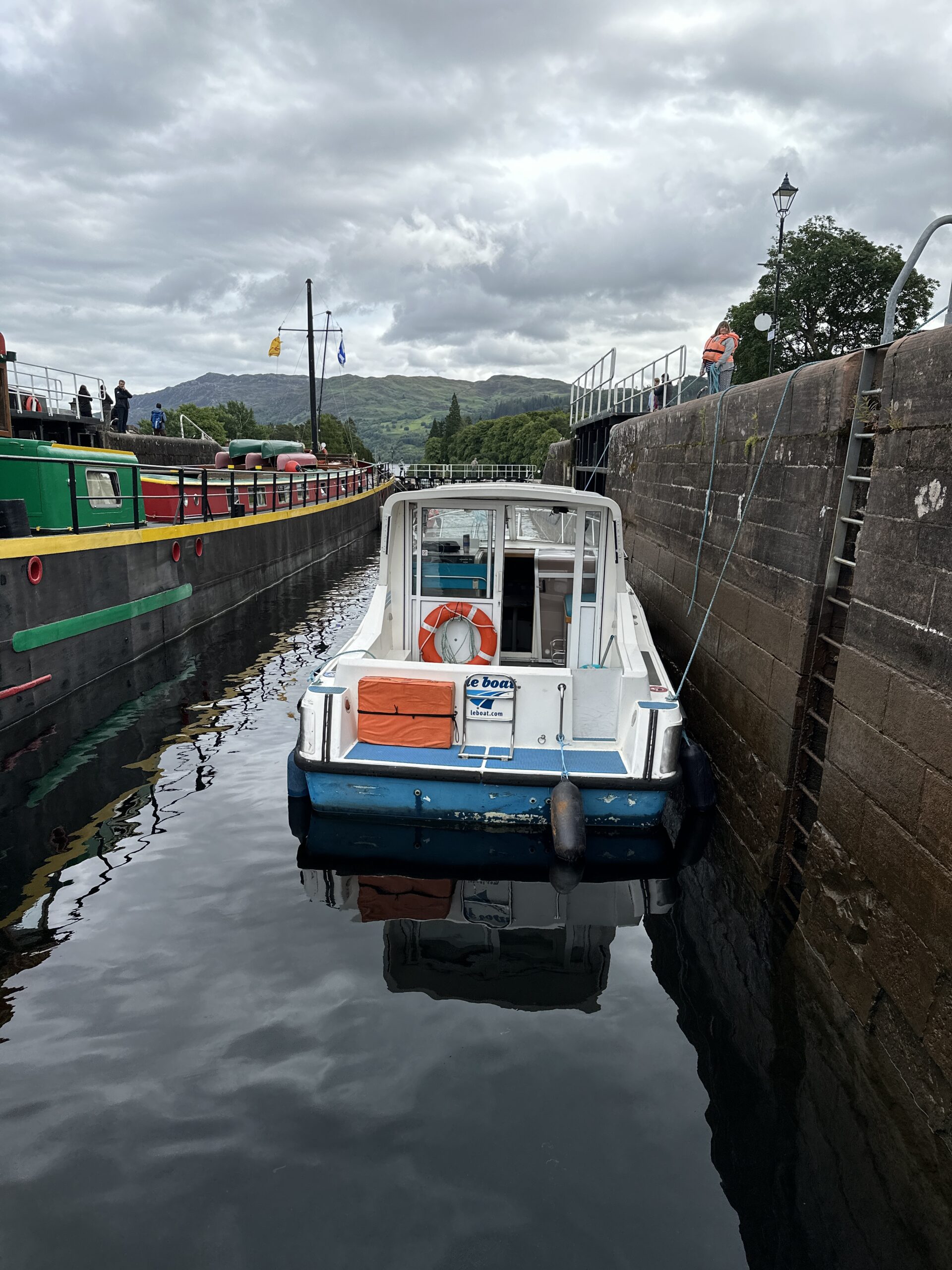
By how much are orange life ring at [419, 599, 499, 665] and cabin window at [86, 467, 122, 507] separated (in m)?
5.49

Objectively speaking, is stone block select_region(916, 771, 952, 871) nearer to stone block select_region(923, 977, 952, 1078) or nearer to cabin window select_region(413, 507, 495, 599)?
stone block select_region(923, 977, 952, 1078)

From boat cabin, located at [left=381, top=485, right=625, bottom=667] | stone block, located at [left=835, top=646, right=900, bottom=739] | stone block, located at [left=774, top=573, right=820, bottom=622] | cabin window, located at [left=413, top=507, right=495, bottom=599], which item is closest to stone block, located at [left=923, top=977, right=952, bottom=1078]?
stone block, located at [left=835, top=646, right=900, bottom=739]

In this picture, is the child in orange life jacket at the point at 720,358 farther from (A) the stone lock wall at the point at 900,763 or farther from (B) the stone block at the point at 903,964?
(B) the stone block at the point at 903,964

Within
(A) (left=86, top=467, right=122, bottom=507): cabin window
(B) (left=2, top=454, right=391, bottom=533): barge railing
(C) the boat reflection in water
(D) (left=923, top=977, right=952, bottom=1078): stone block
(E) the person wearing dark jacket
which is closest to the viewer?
(D) (left=923, top=977, right=952, bottom=1078): stone block

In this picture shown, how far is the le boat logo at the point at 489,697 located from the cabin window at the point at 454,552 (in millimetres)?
1596

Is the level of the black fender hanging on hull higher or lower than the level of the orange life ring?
lower

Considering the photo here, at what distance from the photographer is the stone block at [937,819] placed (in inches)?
144

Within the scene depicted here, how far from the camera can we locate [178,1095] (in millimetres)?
3865

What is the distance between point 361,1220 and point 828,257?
159 ft

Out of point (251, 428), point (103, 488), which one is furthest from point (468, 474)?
point (251, 428)

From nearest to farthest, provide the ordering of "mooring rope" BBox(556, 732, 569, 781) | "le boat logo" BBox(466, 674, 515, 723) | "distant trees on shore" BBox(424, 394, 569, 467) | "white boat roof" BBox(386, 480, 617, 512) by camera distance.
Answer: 1. "mooring rope" BBox(556, 732, 569, 781)
2. "le boat logo" BBox(466, 674, 515, 723)
3. "white boat roof" BBox(386, 480, 617, 512)
4. "distant trees on shore" BBox(424, 394, 569, 467)

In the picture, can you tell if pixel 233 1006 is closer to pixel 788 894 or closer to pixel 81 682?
pixel 788 894

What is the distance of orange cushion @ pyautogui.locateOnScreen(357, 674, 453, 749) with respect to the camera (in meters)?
6.54

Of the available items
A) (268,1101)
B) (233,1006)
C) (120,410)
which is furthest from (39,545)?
(120,410)
